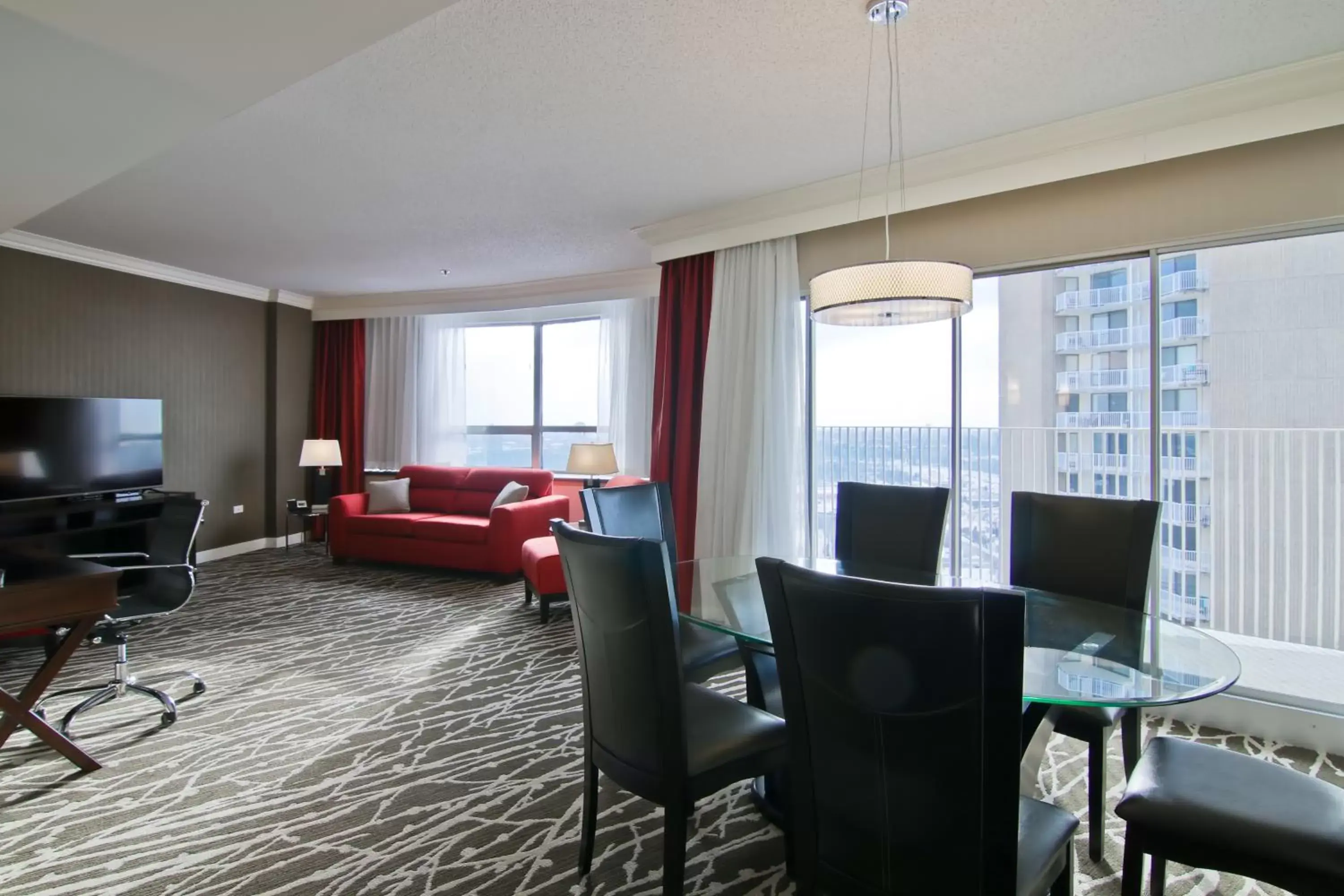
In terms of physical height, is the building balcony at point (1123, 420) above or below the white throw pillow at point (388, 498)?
above

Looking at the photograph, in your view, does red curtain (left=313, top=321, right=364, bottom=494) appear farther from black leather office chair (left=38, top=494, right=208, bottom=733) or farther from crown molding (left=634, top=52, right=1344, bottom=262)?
crown molding (left=634, top=52, right=1344, bottom=262)

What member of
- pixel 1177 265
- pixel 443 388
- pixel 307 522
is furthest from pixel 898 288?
pixel 307 522

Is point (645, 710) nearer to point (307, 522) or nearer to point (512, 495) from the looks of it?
point (512, 495)

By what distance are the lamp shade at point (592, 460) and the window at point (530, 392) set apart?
4.58 feet

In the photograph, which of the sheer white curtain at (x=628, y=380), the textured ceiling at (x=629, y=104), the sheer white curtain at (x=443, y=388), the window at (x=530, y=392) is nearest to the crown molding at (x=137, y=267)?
the textured ceiling at (x=629, y=104)

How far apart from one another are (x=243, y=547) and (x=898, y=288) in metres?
6.67

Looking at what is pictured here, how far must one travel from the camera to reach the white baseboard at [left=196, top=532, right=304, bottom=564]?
18.9 feet

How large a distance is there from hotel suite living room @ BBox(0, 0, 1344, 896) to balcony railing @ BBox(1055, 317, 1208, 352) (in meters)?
0.03

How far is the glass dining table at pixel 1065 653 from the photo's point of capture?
144cm

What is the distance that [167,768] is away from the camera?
2334 mm

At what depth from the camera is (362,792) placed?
2.19 metres

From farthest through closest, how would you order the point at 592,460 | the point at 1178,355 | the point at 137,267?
the point at 137,267, the point at 592,460, the point at 1178,355

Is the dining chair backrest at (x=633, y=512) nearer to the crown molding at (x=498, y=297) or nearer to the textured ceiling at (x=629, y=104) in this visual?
the textured ceiling at (x=629, y=104)

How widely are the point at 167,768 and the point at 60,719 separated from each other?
81 cm
